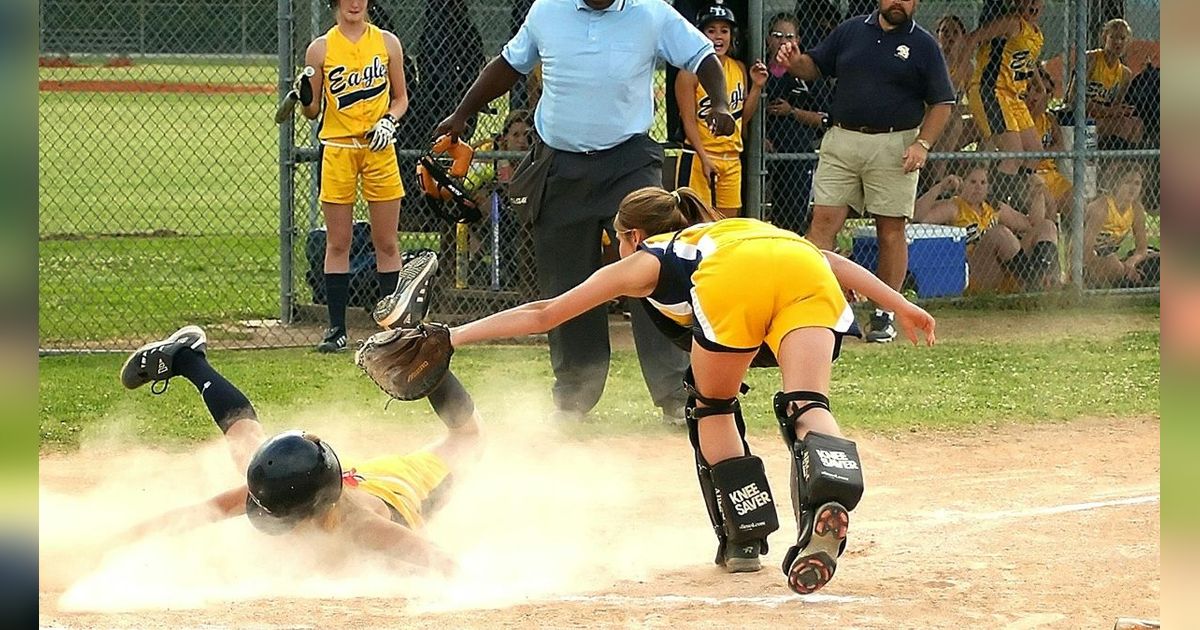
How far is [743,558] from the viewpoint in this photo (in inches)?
200

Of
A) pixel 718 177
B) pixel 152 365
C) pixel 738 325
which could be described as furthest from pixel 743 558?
pixel 718 177

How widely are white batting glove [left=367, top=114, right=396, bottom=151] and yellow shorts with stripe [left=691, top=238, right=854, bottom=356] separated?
14.6 feet

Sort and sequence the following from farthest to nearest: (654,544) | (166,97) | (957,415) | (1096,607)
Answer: (166,97) < (957,415) < (654,544) < (1096,607)

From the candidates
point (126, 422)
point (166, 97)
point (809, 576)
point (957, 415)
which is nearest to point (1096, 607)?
point (809, 576)

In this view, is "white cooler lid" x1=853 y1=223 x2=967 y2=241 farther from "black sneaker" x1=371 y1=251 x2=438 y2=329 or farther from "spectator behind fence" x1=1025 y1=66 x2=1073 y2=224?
"black sneaker" x1=371 y1=251 x2=438 y2=329

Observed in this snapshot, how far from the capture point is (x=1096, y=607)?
4.59m

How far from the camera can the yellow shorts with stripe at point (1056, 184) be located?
11359 mm

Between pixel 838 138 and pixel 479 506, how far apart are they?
4289mm

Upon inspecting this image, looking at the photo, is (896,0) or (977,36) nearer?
(896,0)

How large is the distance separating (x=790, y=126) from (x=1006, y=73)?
177 cm

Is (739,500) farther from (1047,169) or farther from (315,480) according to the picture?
(1047,169)

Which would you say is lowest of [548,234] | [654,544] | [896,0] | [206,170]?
[206,170]

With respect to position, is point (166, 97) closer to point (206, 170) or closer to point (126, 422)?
point (206, 170)

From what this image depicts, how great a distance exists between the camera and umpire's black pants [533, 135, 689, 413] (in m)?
7.40
